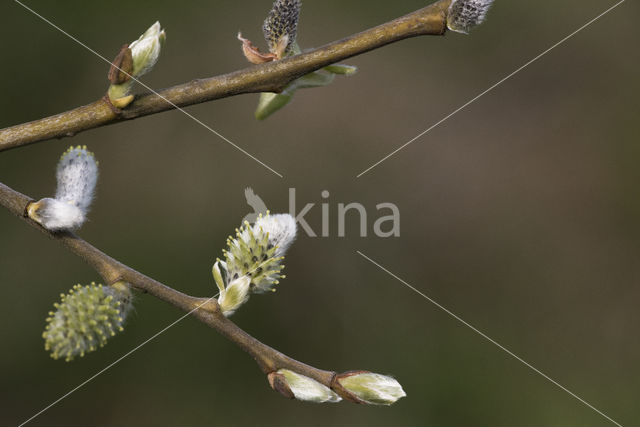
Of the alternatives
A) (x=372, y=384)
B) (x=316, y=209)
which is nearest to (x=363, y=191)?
(x=316, y=209)

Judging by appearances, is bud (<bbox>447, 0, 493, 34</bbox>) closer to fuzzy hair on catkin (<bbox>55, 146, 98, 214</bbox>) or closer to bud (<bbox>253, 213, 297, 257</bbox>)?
bud (<bbox>253, 213, 297, 257</bbox>)

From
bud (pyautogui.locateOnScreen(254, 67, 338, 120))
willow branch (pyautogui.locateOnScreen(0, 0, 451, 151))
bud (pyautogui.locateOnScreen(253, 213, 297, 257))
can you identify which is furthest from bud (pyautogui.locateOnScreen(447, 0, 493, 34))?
bud (pyautogui.locateOnScreen(253, 213, 297, 257))

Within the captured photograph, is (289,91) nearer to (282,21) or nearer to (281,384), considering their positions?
(282,21)

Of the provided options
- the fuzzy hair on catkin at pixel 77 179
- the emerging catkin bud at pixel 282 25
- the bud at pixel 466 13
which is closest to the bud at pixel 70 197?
the fuzzy hair on catkin at pixel 77 179

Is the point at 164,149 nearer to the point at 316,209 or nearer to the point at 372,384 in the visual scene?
the point at 316,209

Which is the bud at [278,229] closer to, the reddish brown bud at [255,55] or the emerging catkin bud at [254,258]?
the emerging catkin bud at [254,258]

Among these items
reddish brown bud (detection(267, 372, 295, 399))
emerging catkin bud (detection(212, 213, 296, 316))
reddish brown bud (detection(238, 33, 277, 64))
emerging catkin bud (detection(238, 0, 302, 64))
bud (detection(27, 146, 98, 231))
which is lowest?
reddish brown bud (detection(267, 372, 295, 399))

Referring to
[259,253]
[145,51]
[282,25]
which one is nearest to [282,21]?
[282,25]
